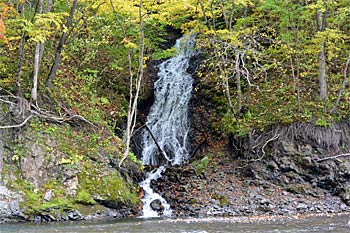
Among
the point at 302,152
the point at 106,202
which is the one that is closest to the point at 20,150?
the point at 106,202

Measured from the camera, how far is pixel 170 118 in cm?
1992

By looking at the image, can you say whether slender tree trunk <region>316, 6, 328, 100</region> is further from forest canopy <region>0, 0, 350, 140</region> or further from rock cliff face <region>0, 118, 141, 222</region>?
rock cliff face <region>0, 118, 141, 222</region>

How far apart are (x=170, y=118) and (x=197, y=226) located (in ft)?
29.2

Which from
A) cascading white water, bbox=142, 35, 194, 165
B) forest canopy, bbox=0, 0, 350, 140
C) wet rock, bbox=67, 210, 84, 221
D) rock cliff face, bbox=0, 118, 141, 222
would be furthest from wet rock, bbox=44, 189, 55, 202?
cascading white water, bbox=142, 35, 194, 165

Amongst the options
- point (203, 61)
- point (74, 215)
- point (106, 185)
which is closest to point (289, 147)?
point (203, 61)

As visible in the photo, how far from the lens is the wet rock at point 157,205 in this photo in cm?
1484

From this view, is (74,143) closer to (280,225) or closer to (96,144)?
(96,144)

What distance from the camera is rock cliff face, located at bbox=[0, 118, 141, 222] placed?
41.4 feet

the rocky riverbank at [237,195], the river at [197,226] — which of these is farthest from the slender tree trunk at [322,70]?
the river at [197,226]

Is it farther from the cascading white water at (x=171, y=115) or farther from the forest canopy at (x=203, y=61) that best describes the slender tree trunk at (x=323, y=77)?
the cascading white water at (x=171, y=115)

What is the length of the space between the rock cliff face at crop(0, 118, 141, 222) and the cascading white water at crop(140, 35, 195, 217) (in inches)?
87.0

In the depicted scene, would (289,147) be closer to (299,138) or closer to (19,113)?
(299,138)

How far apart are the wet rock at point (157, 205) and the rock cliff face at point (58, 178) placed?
61 centimetres

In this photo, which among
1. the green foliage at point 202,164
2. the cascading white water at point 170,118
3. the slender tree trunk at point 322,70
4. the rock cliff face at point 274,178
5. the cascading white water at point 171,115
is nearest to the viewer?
the rock cliff face at point 274,178
